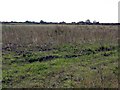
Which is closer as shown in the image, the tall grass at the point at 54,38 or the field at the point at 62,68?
the field at the point at 62,68

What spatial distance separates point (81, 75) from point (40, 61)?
10.8ft

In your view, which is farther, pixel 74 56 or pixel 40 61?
pixel 74 56

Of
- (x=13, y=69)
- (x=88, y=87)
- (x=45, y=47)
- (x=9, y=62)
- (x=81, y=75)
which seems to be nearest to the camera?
(x=88, y=87)

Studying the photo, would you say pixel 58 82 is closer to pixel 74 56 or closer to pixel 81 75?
pixel 81 75

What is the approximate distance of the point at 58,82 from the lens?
8258 mm

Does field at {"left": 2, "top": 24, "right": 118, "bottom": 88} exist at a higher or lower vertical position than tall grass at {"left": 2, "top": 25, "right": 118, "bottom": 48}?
lower

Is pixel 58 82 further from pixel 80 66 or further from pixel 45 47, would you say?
pixel 45 47

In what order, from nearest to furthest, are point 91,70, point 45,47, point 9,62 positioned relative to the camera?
point 91,70, point 9,62, point 45,47

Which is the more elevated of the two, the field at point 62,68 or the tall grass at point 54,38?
the tall grass at point 54,38

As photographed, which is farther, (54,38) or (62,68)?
(54,38)

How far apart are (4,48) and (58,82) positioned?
809 centimetres

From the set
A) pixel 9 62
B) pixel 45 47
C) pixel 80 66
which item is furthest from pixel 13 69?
pixel 45 47

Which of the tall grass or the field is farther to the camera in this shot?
the tall grass

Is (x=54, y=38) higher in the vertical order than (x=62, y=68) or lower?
higher
